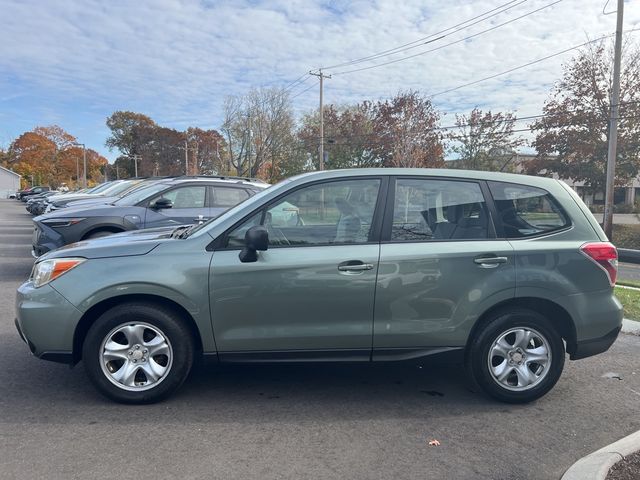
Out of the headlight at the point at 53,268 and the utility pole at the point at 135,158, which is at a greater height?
the utility pole at the point at 135,158

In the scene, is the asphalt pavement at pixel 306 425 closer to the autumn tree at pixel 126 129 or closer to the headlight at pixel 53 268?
the headlight at pixel 53 268

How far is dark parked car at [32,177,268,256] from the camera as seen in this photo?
8273 mm

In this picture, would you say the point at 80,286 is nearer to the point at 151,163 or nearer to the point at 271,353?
the point at 271,353

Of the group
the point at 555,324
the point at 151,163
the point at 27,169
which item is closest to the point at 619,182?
the point at 555,324

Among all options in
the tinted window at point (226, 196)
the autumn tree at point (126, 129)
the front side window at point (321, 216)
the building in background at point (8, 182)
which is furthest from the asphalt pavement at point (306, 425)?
the autumn tree at point (126, 129)

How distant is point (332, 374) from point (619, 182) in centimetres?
3259

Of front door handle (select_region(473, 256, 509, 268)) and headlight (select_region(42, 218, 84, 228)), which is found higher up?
headlight (select_region(42, 218, 84, 228))

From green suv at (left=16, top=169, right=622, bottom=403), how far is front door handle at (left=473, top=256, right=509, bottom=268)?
19 millimetres

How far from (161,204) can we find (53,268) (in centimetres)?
485

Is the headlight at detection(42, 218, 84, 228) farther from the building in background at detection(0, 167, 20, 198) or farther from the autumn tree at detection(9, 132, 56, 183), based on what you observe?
the autumn tree at detection(9, 132, 56, 183)

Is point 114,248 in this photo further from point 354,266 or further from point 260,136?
point 260,136

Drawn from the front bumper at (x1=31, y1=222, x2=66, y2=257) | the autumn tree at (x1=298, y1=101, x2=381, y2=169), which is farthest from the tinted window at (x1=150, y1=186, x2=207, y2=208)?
the autumn tree at (x1=298, y1=101, x2=381, y2=169)

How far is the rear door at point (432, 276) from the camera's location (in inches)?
157

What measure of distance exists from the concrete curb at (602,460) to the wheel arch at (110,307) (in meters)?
2.65
